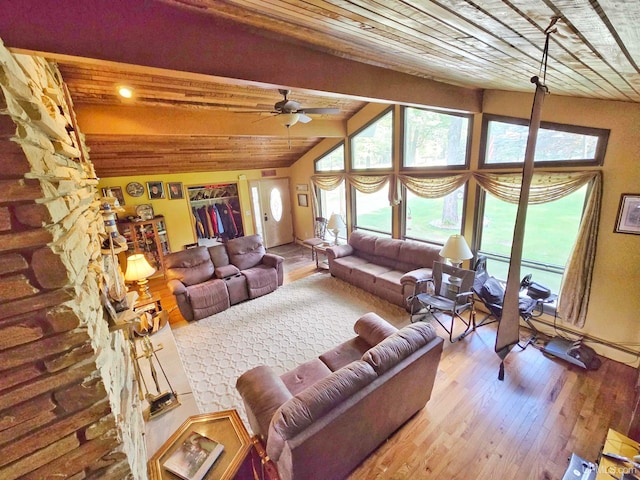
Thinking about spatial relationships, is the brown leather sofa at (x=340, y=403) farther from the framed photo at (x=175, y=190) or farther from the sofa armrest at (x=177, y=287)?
the framed photo at (x=175, y=190)

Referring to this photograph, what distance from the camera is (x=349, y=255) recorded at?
18.2ft

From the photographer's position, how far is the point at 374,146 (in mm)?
5465

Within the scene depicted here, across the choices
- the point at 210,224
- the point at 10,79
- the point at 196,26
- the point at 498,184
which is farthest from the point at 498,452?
the point at 210,224

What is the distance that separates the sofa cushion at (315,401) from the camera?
154cm

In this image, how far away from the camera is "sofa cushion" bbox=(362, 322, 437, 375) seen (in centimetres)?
191

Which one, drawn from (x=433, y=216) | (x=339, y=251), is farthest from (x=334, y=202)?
(x=433, y=216)

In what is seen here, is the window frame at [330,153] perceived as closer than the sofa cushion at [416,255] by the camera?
No

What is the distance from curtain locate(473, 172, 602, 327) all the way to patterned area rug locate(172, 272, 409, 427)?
74.7 inches

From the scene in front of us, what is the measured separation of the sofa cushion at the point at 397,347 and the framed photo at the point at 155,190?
5707 millimetres

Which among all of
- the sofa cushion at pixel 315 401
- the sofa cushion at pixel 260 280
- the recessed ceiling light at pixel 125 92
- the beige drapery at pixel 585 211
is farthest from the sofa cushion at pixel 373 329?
the recessed ceiling light at pixel 125 92

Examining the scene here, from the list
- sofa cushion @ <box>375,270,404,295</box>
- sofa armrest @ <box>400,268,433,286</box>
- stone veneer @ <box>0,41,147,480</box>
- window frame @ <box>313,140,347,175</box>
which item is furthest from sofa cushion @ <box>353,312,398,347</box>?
window frame @ <box>313,140,347,175</box>

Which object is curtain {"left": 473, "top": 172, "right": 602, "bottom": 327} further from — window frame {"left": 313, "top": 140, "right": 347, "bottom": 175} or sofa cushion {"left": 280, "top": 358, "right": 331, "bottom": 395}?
window frame {"left": 313, "top": 140, "right": 347, "bottom": 175}

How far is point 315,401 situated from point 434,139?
434cm

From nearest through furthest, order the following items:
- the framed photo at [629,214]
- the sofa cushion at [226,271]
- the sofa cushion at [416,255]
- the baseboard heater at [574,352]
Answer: the framed photo at [629,214] < the baseboard heater at [574,352] < the sofa cushion at [416,255] < the sofa cushion at [226,271]
